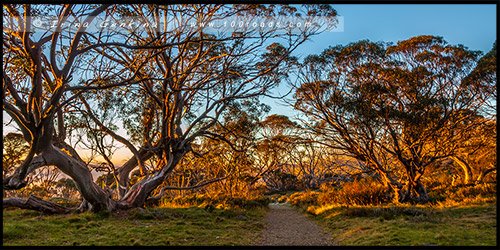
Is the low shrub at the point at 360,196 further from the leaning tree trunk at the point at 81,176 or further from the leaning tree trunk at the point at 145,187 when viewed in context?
the leaning tree trunk at the point at 81,176

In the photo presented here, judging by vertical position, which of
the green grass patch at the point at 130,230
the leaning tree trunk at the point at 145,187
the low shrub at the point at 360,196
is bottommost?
the low shrub at the point at 360,196

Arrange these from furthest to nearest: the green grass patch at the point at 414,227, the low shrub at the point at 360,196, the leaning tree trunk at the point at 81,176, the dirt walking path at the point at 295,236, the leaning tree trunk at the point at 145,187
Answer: the low shrub at the point at 360,196
the leaning tree trunk at the point at 145,187
the leaning tree trunk at the point at 81,176
the dirt walking path at the point at 295,236
the green grass patch at the point at 414,227

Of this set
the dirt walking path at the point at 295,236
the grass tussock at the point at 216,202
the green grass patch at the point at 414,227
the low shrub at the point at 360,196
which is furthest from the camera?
the low shrub at the point at 360,196

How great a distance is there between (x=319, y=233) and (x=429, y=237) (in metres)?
3.03

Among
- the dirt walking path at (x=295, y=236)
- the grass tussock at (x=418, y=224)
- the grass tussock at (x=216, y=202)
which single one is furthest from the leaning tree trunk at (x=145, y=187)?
the grass tussock at (x=418, y=224)

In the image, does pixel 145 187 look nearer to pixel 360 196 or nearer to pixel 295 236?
pixel 295 236

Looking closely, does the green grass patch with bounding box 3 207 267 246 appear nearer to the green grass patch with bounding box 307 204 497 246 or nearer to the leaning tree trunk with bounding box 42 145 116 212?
the leaning tree trunk with bounding box 42 145 116 212

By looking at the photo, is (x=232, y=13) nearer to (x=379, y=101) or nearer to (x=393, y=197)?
(x=379, y=101)

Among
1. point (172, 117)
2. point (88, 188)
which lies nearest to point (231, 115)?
point (172, 117)

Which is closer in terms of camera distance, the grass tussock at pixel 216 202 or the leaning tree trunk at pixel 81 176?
the leaning tree trunk at pixel 81 176

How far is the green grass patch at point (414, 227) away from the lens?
544 cm

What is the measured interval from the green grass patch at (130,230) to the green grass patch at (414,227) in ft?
7.60

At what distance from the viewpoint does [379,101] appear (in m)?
13.7

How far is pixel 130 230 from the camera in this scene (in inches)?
270
